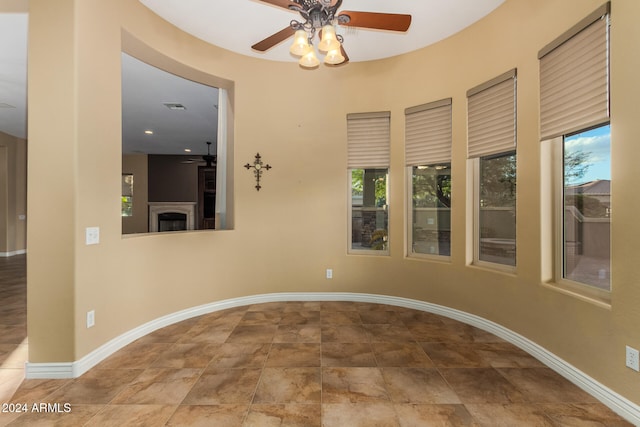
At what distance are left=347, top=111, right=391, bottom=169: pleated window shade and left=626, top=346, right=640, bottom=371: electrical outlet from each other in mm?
2720

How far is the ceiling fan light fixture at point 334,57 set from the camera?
2.08 metres

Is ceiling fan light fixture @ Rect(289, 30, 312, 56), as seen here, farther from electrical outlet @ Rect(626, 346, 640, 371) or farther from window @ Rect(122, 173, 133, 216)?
window @ Rect(122, 173, 133, 216)

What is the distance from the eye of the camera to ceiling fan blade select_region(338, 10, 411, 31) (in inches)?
78.3

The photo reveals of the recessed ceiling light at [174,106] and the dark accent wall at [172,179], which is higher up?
the recessed ceiling light at [174,106]

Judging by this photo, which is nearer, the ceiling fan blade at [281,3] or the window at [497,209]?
the ceiling fan blade at [281,3]

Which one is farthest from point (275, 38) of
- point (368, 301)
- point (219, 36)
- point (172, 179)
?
point (172, 179)

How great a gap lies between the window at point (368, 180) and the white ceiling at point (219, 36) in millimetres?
830

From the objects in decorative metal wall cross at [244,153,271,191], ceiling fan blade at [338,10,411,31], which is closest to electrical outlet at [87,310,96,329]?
decorative metal wall cross at [244,153,271,191]

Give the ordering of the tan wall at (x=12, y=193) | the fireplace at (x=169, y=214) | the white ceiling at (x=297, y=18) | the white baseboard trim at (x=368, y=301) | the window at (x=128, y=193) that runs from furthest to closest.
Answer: the window at (x=128, y=193) → the fireplace at (x=169, y=214) → the tan wall at (x=12, y=193) → the white ceiling at (x=297, y=18) → the white baseboard trim at (x=368, y=301)

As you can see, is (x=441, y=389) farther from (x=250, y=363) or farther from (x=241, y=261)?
(x=241, y=261)

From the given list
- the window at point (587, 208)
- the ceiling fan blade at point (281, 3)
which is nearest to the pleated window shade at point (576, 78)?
the window at point (587, 208)

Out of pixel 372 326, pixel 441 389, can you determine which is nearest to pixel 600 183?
pixel 441 389

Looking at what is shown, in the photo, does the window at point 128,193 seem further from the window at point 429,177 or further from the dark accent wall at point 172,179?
the window at point 429,177

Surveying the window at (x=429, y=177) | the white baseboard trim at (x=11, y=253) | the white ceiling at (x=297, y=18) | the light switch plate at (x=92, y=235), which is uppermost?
the white ceiling at (x=297, y=18)
